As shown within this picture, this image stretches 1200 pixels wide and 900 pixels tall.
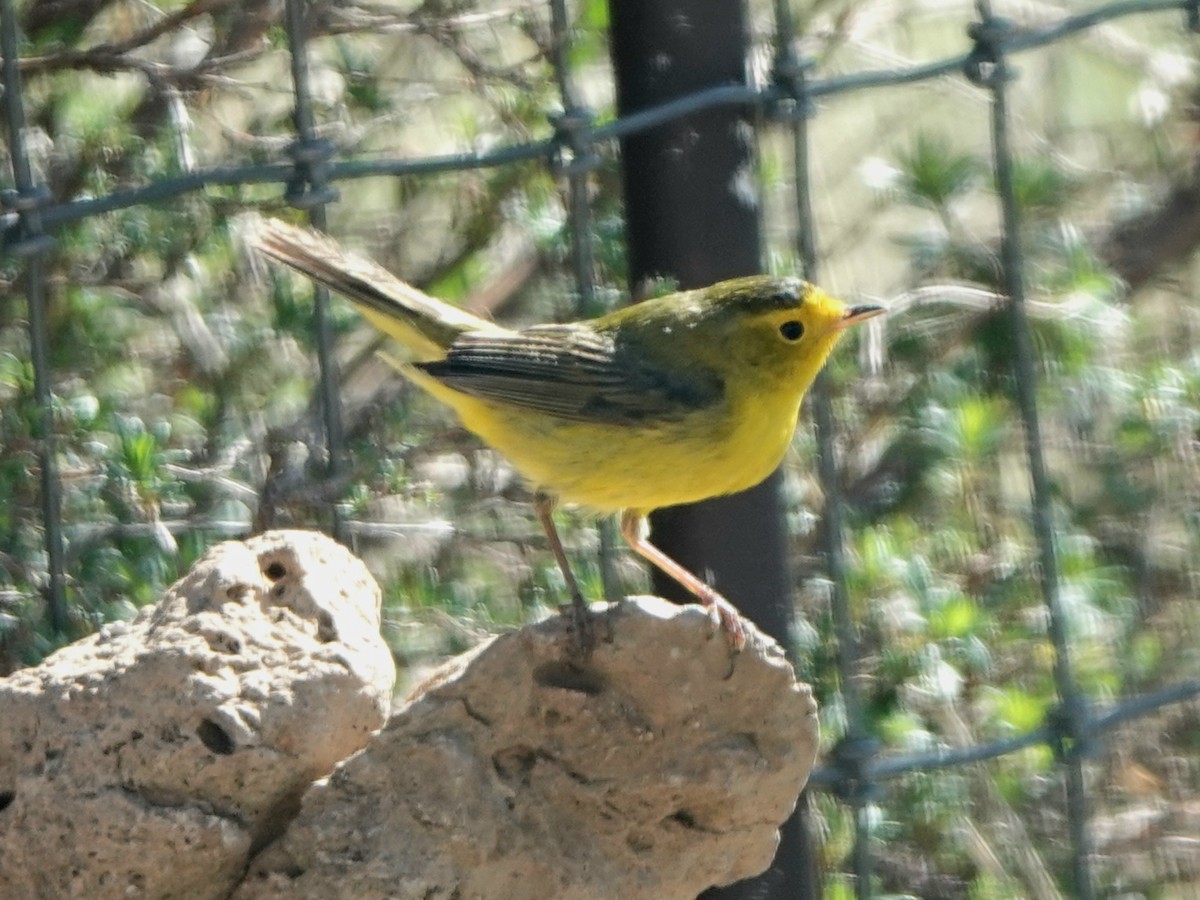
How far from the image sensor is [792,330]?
3.42 meters

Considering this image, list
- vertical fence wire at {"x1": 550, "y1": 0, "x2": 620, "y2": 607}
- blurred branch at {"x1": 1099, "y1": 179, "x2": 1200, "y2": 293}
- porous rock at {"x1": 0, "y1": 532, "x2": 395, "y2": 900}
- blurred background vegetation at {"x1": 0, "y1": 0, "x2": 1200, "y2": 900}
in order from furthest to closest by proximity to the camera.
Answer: blurred branch at {"x1": 1099, "y1": 179, "x2": 1200, "y2": 293}
blurred background vegetation at {"x1": 0, "y1": 0, "x2": 1200, "y2": 900}
vertical fence wire at {"x1": 550, "y1": 0, "x2": 620, "y2": 607}
porous rock at {"x1": 0, "y1": 532, "x2": 395, "y2": 900}

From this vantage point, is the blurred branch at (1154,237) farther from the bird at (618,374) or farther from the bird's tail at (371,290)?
the bird's tail at (371,290)

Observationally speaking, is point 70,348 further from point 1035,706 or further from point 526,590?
point 1035,706

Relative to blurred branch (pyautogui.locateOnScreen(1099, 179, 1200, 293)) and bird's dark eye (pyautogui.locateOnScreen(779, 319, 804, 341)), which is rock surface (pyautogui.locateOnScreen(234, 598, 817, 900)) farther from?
blurred branch (pyautogui.locateOnScreen(1099, 179, 1200, 293))

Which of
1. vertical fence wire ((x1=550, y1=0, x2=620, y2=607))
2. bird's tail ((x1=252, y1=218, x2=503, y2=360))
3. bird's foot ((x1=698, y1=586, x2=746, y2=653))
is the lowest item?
bird's foot ((x1=698, y1=586, x2=746, y2=653))

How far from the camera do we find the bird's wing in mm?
3328

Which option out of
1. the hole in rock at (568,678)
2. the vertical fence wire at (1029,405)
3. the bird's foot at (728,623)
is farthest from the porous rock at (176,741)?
the vertical fence wire at (1029,405)

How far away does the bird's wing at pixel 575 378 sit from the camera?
333 centimetres

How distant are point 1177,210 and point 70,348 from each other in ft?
9.23

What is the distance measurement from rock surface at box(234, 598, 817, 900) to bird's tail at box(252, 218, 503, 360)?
0.88 m

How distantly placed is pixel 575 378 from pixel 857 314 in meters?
0.51

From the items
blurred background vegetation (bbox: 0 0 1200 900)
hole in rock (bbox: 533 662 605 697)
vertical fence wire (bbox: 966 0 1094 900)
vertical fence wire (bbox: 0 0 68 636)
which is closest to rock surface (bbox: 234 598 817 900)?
hole in rock (bbox: 533 662 605 697)

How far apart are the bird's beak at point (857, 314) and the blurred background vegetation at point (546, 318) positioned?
0.49 meters

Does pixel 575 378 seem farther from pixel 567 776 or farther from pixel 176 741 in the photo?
pixel 176 741
